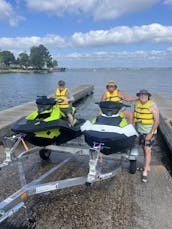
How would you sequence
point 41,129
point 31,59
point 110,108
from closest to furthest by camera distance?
point 41,129
point 110,108
point 31,59

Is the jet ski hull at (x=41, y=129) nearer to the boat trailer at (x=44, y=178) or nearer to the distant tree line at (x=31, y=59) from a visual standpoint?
the boat trailer at (x=44, y=178)

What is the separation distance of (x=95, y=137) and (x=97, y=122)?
461 mm

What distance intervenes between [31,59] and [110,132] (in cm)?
14635

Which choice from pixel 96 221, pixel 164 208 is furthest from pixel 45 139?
pixel 164 208

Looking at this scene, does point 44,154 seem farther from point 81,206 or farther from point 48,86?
point 48,86

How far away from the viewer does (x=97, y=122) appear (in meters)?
4.23

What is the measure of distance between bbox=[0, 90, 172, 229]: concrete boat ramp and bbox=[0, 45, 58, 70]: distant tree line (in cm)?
14315

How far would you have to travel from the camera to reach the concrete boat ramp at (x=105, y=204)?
338 cm

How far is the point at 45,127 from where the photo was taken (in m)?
4.25

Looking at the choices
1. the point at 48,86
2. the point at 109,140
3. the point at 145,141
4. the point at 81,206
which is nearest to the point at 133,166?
the point at 145,141

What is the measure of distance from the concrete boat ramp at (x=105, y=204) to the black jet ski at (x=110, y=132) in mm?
783

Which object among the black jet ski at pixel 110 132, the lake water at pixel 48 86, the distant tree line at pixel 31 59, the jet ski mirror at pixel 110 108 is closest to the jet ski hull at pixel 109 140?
the black jet ski at pixel 110 132

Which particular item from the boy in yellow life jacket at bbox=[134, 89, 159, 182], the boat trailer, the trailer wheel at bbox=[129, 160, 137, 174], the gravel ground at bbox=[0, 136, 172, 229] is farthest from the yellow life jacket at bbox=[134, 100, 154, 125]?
the gravel ground at bbox=[0, 136, 172, 229]

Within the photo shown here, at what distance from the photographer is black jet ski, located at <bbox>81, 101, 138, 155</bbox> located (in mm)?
3818
